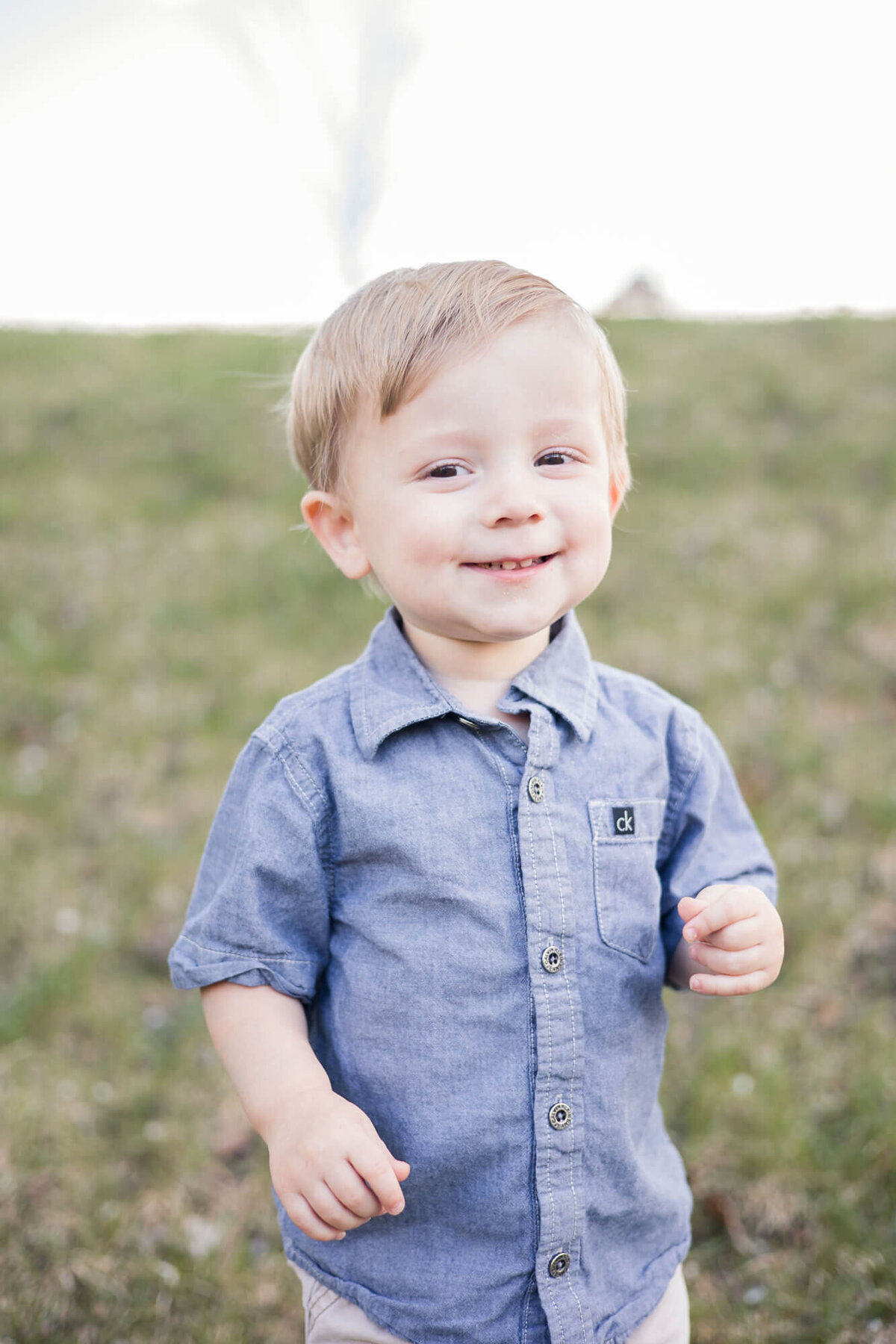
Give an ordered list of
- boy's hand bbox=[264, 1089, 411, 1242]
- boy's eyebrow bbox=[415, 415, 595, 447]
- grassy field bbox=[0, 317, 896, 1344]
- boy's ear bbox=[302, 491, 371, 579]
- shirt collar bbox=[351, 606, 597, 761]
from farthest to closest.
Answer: grassy field bbox=[0, 317, 896, 1344], boy's ear bbox=[302, 491, 371, 579], shirt collar bbox=[351, 606, 597, 761], boy's eyebrow bbox=[415, 415, 595, 447], boy's hand bbox=[264, 1089, 411, 1242]

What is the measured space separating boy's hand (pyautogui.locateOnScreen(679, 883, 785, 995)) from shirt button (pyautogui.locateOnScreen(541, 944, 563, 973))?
17 centimetres

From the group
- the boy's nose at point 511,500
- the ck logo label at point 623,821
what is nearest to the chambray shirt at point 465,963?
the ck logo label at point 623,821

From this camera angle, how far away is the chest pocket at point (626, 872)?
1.57 meters

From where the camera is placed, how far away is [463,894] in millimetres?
1482

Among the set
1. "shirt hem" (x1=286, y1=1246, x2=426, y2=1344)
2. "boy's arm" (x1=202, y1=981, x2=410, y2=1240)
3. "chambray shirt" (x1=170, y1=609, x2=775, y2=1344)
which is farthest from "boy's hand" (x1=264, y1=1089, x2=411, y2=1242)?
"shirt hem" (x1=286, y1=1246, x2=426, y2=1344)

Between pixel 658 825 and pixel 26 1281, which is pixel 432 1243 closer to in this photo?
pixel 658 825

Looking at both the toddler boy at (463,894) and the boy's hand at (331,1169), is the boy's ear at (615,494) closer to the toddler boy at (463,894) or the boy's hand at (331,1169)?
the toddler boy at (463,894)

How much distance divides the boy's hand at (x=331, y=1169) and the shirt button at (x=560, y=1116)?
0.23 meters

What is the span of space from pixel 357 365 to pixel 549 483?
32cm

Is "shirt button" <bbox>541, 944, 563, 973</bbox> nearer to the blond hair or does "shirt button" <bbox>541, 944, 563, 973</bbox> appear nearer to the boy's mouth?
the boy's mouth

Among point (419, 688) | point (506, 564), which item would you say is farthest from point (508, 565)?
point (419, 688)

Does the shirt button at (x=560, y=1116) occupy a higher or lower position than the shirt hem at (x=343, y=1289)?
higher

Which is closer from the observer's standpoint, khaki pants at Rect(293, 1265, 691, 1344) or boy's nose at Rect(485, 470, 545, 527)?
boy's nose at Rect(485, 470, 545, 527)

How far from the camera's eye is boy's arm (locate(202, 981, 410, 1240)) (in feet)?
4.41
